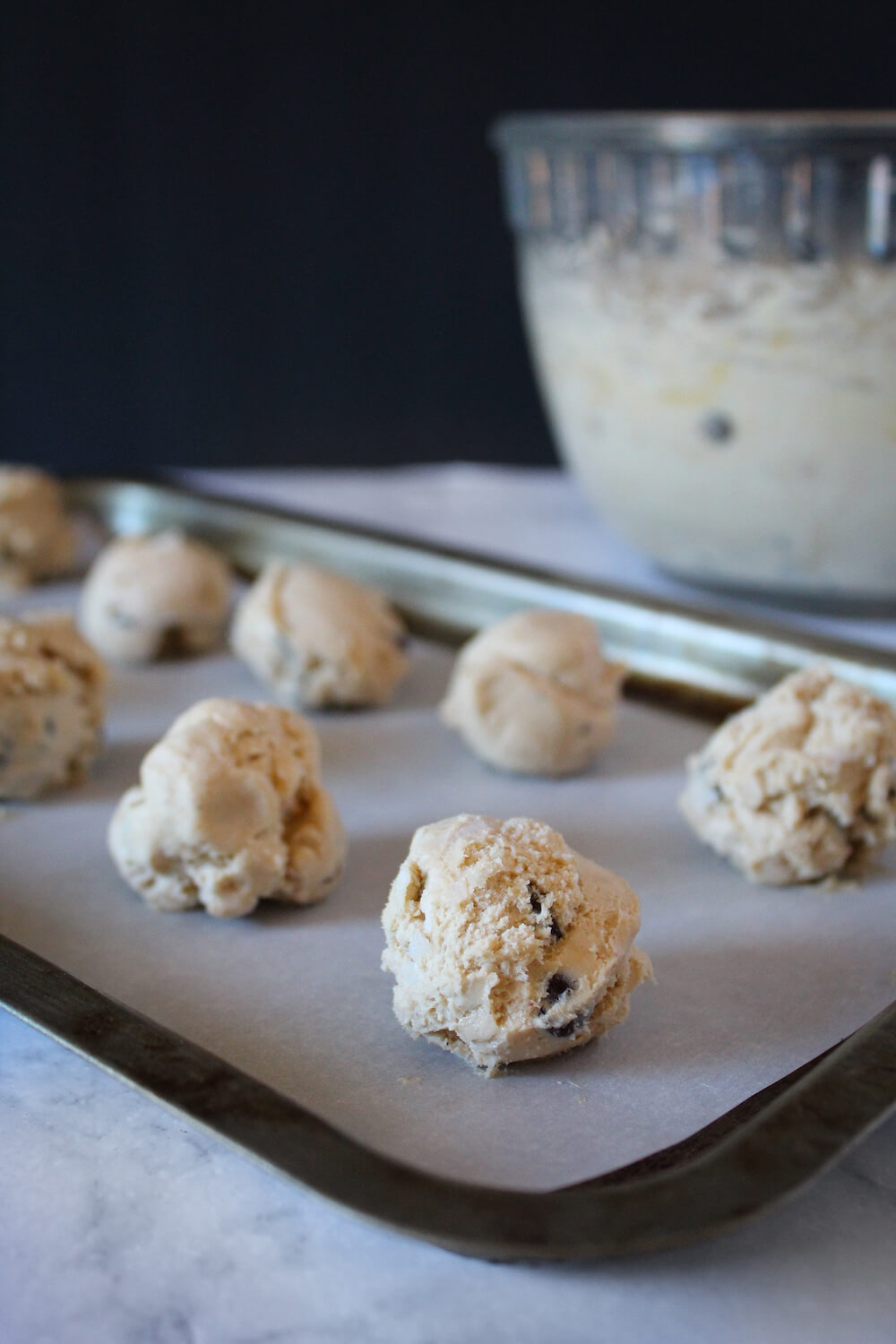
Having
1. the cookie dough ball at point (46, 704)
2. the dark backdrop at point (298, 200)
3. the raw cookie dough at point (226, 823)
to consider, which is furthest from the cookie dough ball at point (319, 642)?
the dark backdrop at point (298, 200)

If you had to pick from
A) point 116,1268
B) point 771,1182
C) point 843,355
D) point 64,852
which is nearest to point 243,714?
point 64,852

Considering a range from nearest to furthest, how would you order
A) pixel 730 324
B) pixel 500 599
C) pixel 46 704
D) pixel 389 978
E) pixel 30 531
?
pixel 389 978 → pixel 46 704 → pixel 730 324 → pixel 500 599 → pixel 30 531

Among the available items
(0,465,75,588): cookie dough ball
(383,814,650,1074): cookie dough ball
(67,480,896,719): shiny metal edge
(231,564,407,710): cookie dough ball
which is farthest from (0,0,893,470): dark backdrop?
(383,814,650,1074): cookie dough ball

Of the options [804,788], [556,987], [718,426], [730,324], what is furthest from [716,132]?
[556,987]

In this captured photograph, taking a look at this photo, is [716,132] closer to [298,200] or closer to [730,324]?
[730,324]

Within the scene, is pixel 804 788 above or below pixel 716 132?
below

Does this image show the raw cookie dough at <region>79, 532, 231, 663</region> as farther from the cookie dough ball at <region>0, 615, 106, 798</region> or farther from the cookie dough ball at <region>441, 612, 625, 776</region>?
the cookie dough ball at <region>441, 612, 625, 776</region>

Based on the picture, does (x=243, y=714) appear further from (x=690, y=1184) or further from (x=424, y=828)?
(x=690, y=1184)
